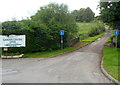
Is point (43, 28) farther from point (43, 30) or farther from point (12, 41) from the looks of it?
point (12, 41)

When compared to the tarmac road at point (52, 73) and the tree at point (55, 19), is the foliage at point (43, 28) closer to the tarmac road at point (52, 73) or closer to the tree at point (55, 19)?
the tree at point (55, 19)

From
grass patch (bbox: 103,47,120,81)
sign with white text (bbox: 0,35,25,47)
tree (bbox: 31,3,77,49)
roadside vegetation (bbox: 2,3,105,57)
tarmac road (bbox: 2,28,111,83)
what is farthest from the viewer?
tree (bbox: 31,3,77,49)

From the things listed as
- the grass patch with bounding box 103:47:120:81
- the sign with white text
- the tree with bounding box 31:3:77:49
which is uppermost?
the tree with bounding box 31:3:77:49

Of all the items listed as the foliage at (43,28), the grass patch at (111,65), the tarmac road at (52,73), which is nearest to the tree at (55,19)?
the foliage at (43,28)

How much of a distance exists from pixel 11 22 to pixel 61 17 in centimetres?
901

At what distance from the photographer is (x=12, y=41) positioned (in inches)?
575

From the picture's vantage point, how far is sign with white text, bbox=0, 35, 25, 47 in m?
14.5

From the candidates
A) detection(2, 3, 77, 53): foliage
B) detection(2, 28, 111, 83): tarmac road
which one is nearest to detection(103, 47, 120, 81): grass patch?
detection(2, 28, 111, 83): tarmac road

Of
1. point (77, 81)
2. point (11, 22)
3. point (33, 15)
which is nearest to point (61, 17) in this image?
point (33, 15)

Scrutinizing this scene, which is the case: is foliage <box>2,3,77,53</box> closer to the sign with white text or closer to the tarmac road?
the sign with white text

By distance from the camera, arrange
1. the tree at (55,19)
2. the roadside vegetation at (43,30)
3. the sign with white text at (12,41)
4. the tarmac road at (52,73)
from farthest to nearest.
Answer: the tree at (55,19)
the roadside vegetation at (43,30)
the sign with white text at (12,41)
the tarmac road at (52,73)

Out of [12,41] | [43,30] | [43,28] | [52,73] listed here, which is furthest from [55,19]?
[52,73]

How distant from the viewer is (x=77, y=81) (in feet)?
22.6

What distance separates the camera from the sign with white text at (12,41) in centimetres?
1450
